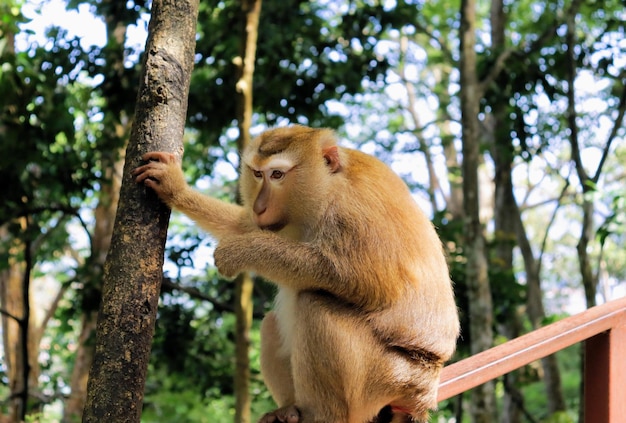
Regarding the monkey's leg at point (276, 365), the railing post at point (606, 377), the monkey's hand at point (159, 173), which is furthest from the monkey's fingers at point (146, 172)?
the railing post at point (606, 377)

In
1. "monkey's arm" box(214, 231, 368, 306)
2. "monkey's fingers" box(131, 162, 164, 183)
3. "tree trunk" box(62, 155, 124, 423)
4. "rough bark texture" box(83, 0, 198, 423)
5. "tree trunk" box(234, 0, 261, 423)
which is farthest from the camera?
"tree trunk" box(62, 155, 124, 423)

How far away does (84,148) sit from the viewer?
6328mm

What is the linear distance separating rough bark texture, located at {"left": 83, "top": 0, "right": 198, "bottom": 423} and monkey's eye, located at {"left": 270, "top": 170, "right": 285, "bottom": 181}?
33.2 inches

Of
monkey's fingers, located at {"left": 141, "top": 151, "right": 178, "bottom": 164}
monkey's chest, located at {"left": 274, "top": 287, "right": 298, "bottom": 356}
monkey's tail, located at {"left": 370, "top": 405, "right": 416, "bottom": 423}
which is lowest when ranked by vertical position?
monkey's tail, located at {"left": 370, "top": 405, "right": 416, "bottom": 423}

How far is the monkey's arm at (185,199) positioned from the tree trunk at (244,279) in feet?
6.46

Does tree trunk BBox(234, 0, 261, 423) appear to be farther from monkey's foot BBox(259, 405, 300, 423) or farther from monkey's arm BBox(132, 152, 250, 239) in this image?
monkey's foot BBox(259, 405, 300, 423)

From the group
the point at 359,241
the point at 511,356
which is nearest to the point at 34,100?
the point at 359,241

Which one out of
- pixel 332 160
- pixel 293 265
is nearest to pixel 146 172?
pixel 293 265

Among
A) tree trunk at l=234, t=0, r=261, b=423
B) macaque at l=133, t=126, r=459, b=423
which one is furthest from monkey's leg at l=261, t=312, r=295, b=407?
tree trunk at l=234, t=0, r=261, b=423

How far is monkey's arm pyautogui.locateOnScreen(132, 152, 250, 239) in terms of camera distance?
2270 millimetres

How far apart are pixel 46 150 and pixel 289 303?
3464 mm

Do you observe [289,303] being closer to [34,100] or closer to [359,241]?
[359,241]

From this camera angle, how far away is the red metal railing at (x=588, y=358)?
2.71 m

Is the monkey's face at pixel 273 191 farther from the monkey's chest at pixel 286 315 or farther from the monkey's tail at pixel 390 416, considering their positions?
the monkey's tail at pixel 390 416
